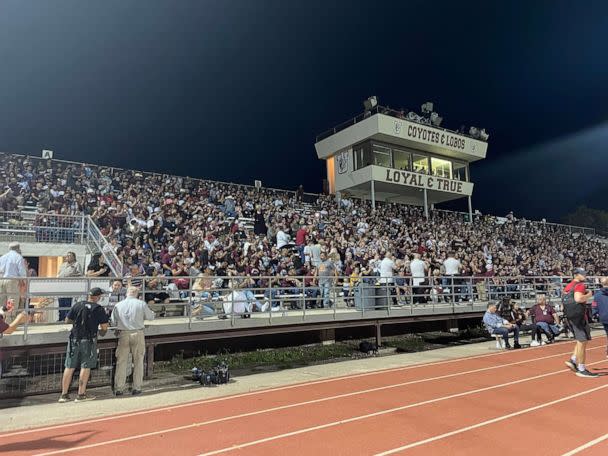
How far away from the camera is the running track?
17.5 feet

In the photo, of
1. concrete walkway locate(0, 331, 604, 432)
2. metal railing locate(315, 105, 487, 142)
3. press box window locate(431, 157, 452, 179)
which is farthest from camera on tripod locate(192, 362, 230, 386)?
press box window locate(431, 157, 452, 179)

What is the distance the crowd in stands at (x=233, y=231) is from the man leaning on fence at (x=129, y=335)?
87cm

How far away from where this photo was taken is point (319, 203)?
87.6ft

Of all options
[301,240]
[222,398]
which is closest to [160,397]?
[222,398]

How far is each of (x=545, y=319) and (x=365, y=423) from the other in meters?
11.7

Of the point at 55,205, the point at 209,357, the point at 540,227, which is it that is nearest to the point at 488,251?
the point at 540,227

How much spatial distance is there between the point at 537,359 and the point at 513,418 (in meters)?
6.32

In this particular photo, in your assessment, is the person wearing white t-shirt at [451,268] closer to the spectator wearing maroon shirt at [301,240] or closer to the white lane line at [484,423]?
the spectator wearing maroon shirt at [301,240]

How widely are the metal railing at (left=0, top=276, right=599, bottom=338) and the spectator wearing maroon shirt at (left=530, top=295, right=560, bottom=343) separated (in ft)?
5.31

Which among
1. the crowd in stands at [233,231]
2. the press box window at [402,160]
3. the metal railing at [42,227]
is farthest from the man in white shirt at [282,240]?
the press box window at [402,160]

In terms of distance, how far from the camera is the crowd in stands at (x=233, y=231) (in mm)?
12969

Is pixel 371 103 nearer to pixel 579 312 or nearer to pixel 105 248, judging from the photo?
pixel 105 248

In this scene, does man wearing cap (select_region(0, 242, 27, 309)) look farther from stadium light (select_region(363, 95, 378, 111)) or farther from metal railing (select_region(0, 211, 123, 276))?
stadium light (select_region(363, 95, 378, 111))

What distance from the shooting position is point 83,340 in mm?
7605
